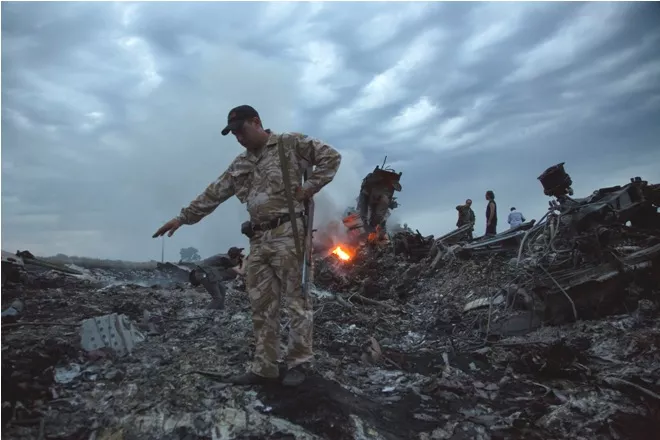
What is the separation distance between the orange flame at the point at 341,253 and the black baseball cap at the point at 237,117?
9707mm

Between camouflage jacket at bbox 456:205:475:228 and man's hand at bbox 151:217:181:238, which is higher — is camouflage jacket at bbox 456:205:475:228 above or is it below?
above

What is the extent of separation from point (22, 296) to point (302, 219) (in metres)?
5.37

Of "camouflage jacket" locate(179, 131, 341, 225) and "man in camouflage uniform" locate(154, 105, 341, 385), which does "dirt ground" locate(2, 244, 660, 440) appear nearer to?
"man in camouflage uniform" locate(154, 105, 341, 385)

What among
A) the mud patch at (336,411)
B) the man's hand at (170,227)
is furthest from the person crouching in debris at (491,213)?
the man's hand at (170,227)

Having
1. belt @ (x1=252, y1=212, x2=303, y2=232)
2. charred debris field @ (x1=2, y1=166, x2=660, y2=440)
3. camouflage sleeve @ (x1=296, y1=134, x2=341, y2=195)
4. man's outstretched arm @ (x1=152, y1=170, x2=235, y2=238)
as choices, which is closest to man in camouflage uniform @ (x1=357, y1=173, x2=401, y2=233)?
charred debris field @ (x1=2, y1=166, x2=660, y2=440)

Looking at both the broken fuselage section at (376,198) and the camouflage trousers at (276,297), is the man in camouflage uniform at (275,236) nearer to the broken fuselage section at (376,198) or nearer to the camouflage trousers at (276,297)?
the camouflage trousers at (276,297)

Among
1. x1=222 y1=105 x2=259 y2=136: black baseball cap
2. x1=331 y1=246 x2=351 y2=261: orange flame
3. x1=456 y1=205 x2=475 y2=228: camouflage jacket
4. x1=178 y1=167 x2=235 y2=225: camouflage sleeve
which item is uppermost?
x1=456 y1=205 x2=475 y2=228: camouflage jacket

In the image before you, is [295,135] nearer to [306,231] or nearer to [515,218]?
[306,231]

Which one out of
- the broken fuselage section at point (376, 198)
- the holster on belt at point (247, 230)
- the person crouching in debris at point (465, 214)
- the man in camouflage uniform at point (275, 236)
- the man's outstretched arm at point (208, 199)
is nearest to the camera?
the man in camouflage uniform at point (275, 236)

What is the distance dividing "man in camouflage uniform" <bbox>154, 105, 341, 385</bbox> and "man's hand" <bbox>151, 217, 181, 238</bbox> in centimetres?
76

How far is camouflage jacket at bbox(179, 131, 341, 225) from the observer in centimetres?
346

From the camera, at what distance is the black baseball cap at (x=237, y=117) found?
3.46 metres

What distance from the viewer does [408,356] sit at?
5016 millimetres

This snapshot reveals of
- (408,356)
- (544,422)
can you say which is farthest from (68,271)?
(544,422)
